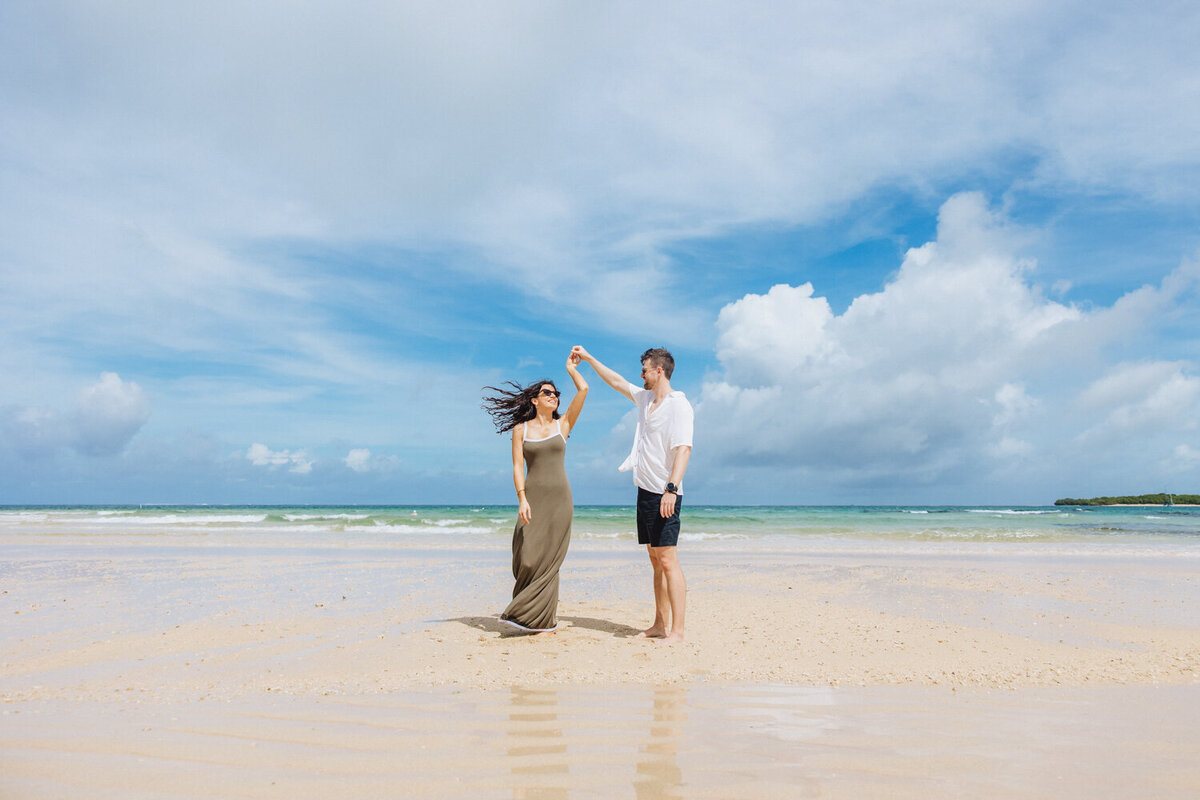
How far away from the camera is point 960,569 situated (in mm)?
13359

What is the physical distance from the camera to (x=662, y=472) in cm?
618

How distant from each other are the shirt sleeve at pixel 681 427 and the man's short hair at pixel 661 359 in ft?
1.40

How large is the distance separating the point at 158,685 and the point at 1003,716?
521 cm

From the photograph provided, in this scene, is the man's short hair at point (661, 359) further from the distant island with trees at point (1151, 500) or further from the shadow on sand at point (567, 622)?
the distant island with trees at point (1151, 500)

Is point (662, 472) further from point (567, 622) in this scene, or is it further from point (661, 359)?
point (567, 622)

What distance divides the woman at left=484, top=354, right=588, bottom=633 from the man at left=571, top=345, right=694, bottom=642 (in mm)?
708

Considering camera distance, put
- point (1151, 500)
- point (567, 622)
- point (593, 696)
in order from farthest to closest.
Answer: point (1151, 500)
point (567, 622)
point (593, 696)

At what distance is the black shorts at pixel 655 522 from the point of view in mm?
6055

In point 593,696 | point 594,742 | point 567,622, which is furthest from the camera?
point 567,622

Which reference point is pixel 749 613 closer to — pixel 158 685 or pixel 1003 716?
pixel 1003 716

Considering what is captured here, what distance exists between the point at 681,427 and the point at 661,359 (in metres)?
0.67

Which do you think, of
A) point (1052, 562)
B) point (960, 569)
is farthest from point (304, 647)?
point (1052, 562)

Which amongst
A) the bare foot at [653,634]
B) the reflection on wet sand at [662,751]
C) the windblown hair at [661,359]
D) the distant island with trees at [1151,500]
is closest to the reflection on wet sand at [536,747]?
the reflection on wet sand at [662,751]

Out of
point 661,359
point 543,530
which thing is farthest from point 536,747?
point 661,359
